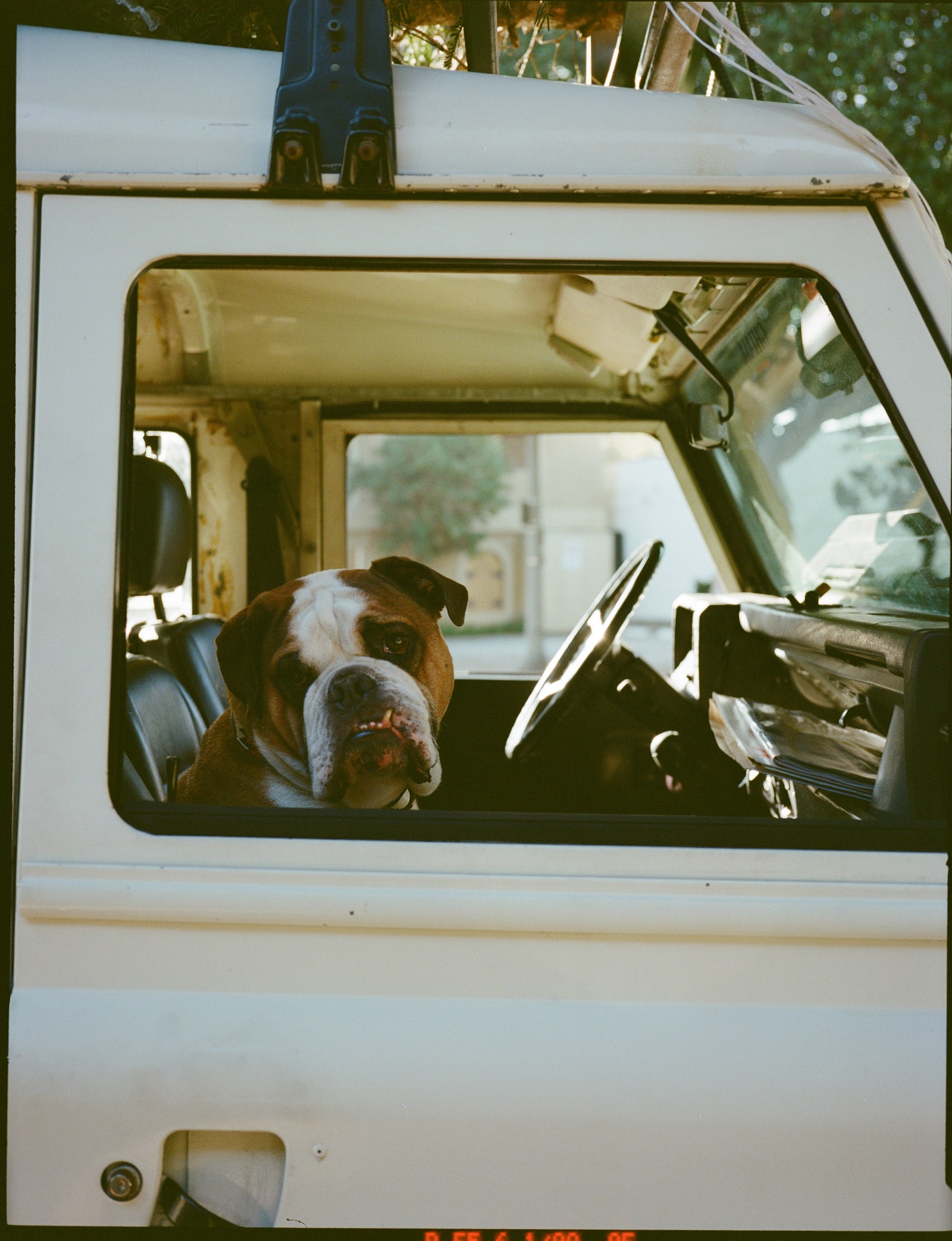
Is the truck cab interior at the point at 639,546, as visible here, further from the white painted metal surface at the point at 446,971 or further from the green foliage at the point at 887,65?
the green foliage at the point at 887,65

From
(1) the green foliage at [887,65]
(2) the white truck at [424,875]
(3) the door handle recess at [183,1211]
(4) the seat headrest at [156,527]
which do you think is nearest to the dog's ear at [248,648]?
Result: (4) the seat headrest at [156,527]

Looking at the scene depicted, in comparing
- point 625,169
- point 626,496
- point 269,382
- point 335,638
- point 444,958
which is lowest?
point 444,958

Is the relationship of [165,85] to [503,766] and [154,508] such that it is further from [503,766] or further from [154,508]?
[503,766]

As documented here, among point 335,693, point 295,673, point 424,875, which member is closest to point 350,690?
point 335,693

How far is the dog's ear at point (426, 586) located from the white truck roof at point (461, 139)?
0.74 meters

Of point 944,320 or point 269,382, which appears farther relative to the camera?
point 269,382

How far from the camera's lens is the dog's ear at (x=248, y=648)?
5.14 ft

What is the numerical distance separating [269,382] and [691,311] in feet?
4.83

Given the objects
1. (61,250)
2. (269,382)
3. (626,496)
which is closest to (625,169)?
(61,250)

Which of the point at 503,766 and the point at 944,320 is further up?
the point at 944,320

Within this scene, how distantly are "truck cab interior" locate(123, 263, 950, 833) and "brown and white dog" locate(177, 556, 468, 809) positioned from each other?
0.47 ft

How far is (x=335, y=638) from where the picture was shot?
161 centimetres

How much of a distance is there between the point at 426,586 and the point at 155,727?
73 cm

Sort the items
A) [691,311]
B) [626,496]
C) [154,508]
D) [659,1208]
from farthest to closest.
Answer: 1. [626,496]
2. [691,311]
3. [154,508]
4. [659,1208]
